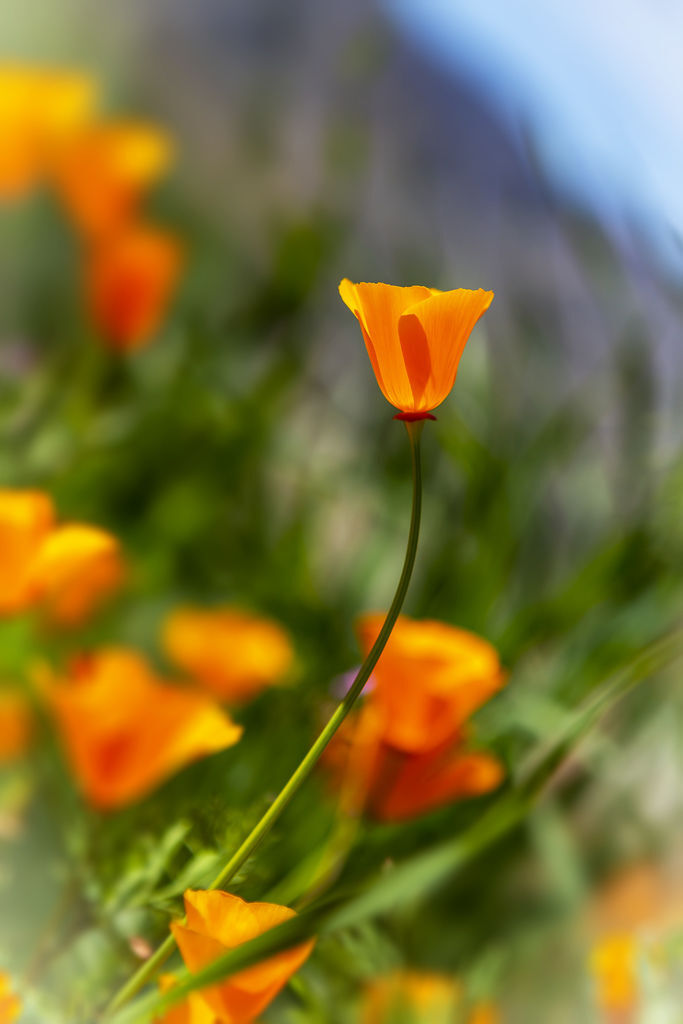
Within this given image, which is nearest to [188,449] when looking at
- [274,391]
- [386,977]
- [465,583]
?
[274,391]

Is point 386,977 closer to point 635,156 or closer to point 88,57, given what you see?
point 635,156

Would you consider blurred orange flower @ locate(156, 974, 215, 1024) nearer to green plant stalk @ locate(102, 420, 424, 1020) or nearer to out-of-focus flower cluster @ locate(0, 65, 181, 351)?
green plant stalk @ locate(102, 420, 424, 1020)

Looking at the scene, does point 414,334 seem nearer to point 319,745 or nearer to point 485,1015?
point 319,745

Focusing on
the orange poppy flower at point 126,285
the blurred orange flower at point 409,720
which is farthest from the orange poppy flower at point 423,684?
the orange poppy flower at point 126,285

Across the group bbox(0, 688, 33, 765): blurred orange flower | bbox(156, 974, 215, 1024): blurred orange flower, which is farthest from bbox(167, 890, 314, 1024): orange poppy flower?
bbox(0, 688, 33, 765): blurred orange flower

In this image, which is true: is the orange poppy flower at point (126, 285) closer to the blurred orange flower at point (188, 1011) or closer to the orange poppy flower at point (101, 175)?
the orange poppy flower at point (101, 175)

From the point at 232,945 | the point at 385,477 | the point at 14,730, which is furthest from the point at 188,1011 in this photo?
the point at 385,477

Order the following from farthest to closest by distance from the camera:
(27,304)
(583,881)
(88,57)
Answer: (88,57) → (27,304) → (583,881)
